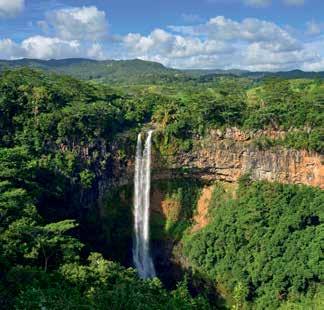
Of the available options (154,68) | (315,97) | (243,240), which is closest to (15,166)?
(243,240)

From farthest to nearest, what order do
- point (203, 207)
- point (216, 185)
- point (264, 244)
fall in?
1. point (216, 185)
2. point (203, 207)
3. point (264, 244)

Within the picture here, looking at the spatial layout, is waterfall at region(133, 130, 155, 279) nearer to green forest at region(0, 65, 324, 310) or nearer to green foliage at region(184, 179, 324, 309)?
green forest at region(0, 65, 324, 310)

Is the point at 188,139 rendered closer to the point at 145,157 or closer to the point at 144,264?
the point at 145,157

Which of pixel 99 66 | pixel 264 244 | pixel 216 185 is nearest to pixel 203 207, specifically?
pixel 216 185

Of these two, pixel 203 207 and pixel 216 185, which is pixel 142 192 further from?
pixel 216 185

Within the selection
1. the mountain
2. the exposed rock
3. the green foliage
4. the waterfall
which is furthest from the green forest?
the mountain
